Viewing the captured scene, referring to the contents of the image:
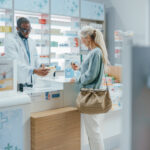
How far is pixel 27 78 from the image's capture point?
3332 millimetres

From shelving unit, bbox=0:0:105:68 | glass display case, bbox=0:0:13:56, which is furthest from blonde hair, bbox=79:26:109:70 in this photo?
glass display case, bbox=0:0:13:56

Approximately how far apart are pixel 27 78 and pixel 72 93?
0.73 metres

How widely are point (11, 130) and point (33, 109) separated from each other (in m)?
0.35

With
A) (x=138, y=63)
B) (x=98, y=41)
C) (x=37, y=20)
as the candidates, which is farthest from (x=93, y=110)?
(x=37, y=20)

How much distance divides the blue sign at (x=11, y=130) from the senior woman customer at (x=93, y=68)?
73 centimetres

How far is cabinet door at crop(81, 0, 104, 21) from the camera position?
662cm

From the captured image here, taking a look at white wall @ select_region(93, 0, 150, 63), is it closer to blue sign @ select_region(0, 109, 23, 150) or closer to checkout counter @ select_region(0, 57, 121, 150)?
checkout counter @ select_region(0, 57, 121, 150)

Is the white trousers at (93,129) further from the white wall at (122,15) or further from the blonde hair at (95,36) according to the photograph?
the white wall at (122,15)

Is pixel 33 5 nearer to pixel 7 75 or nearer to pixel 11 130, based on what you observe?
pixel 7 75

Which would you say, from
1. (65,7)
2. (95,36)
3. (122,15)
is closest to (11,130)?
(95,36)

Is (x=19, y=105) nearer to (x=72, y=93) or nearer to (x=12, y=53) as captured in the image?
(x=72, y=93)

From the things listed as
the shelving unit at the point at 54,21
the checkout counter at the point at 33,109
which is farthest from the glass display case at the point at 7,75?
the shelving unit at the point at 54,21

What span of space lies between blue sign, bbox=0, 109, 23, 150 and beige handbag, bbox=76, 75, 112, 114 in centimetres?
64

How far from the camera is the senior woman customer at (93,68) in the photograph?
8.44 feet
